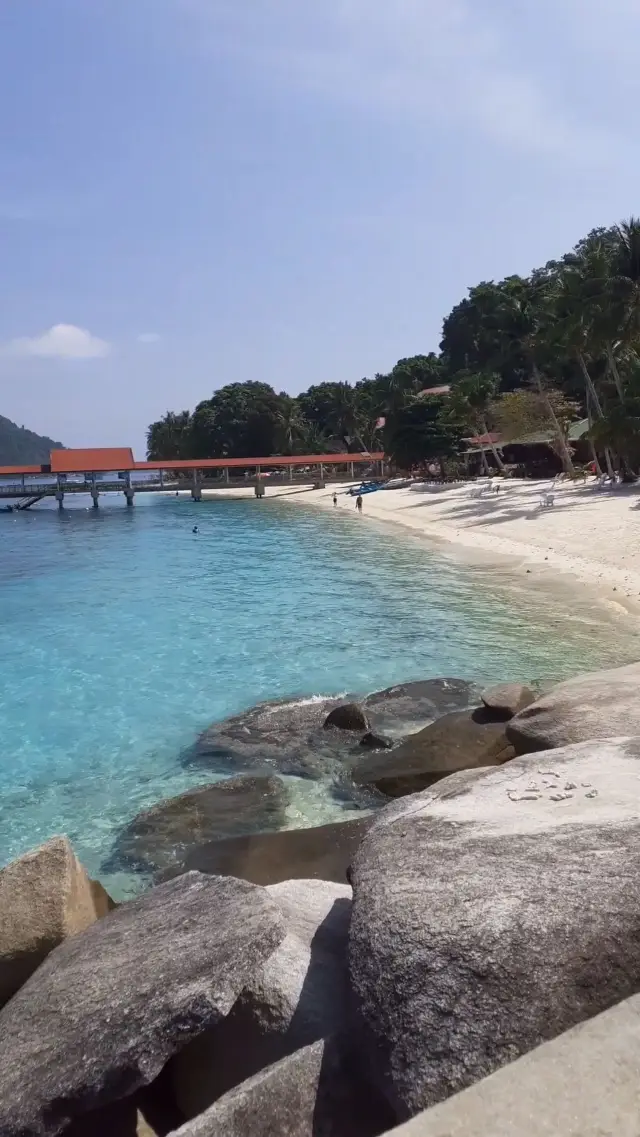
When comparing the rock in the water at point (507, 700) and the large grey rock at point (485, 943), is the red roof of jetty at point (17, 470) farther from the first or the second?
the large grey rock at point (485, 943)

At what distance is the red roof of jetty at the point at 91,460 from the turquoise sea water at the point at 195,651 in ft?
132

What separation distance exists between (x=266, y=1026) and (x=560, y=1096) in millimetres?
1703

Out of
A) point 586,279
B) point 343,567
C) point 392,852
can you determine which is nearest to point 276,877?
point 392,852

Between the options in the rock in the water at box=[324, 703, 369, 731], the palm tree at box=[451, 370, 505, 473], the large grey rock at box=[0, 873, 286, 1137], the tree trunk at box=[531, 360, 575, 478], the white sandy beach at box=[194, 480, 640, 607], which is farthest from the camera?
the palm tree at box=[451, 370, 505, 473]

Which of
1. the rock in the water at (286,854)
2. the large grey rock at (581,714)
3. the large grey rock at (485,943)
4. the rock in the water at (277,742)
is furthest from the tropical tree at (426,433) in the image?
the large grey rock at (485,943)

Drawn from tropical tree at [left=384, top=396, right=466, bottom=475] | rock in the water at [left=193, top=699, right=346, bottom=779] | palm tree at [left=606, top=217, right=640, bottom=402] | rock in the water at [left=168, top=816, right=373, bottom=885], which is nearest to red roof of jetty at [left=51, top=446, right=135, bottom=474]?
tropical tree at [left=384, top=396, right=466, bottom=475]

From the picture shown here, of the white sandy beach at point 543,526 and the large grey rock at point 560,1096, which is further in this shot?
the white sandy beach at point 543,526

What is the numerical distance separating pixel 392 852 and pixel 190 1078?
5.00ft

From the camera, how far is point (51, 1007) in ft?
13.2

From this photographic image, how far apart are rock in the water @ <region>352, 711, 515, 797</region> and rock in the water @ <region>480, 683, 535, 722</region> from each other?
0.28 m

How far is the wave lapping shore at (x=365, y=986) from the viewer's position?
3.01m

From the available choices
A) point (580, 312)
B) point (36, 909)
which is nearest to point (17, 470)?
point (580, 312)

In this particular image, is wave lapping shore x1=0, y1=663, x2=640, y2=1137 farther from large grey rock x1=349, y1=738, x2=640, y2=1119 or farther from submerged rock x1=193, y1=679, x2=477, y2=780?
submerged rock x1=193, y1=679, x2=477, y2=780

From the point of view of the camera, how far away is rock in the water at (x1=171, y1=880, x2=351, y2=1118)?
12.2 ft
